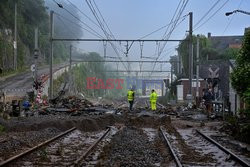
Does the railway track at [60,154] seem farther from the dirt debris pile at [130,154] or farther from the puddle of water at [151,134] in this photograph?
the puddle of water at [151,134]

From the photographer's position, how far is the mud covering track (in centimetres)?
1001

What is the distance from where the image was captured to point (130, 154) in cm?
1151

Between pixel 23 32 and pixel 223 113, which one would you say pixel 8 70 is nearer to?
pixel 23 32

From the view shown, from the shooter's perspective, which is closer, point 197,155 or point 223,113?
point 197,155

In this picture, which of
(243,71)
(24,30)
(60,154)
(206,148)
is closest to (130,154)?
(60,154)

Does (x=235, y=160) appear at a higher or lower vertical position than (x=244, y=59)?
lower

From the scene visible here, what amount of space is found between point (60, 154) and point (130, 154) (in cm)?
192

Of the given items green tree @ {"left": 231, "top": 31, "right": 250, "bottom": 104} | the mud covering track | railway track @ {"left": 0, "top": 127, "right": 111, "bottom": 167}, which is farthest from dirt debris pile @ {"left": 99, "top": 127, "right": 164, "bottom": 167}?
green tree @ {"left": 231, "top": 31, "right": 250, "bottom": 104}

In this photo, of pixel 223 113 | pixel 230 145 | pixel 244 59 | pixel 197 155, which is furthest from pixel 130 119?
pixel 197 155

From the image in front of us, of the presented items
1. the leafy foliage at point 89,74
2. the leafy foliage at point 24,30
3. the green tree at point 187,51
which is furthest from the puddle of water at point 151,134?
the leafy foliage at point 89,74

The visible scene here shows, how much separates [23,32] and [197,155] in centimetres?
5826

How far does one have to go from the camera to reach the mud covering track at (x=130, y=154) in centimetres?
1001

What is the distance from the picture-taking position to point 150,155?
11359mm

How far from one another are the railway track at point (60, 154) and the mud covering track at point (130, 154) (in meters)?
0.36
